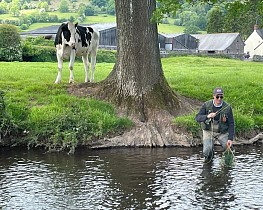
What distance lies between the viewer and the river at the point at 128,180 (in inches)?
397

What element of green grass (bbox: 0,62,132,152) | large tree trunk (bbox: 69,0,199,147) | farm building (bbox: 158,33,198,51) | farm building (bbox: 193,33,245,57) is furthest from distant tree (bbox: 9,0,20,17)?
large tree trunk (bbox: 69,0,199,147)

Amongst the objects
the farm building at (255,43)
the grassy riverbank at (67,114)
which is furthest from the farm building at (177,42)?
the grassy riverbank at (67,114)

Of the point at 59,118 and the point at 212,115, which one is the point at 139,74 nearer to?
the point at 59,118

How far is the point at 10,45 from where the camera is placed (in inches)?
1780

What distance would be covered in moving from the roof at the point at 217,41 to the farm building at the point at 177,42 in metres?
1.89

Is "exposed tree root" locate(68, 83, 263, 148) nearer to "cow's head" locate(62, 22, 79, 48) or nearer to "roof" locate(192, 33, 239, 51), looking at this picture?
"cow's head" locate(62, 22, 79, 48)

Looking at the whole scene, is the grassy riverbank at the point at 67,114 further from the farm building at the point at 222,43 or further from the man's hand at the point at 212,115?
the farm building at the point at 222,43

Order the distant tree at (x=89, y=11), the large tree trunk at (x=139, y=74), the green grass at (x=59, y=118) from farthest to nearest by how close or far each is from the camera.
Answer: the distant tree at (x=89, y=11)
the large tree trunk at (x=139, y=74)
the green grass at (x=59, y=118)

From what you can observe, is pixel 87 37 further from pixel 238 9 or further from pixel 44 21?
pixel 44 21

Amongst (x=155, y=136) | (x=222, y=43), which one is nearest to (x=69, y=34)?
(x=155, y=136)

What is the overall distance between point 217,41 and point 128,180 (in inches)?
3813

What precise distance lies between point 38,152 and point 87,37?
8208 mm

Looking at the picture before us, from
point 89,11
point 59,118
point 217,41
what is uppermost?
point 89,11

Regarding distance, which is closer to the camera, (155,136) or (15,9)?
(155,136)
